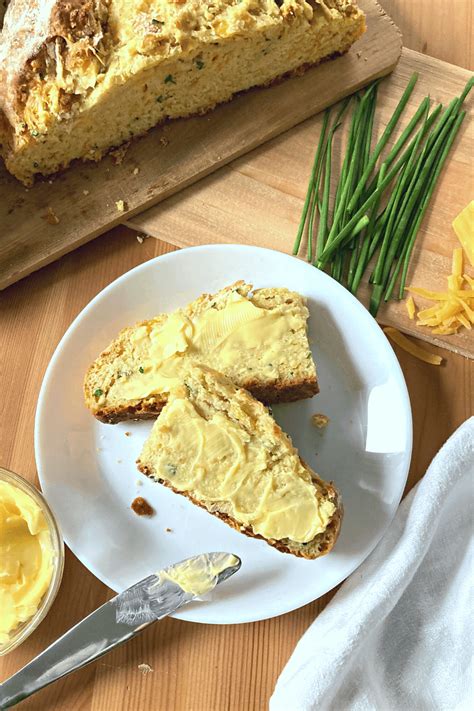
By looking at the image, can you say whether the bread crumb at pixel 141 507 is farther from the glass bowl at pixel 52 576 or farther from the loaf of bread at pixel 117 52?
the loaf of bread at pixel 117 52

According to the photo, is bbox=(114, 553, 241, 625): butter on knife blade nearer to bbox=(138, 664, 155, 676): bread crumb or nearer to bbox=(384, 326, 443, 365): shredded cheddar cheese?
bbox=(138, 664, 155, 676): bread crumb

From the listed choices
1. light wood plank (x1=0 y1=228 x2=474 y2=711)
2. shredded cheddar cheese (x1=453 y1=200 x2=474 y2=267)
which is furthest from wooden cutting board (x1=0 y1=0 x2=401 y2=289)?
shredded cheddar cheese (x1=453 y1=200 x2=474 y2=267)

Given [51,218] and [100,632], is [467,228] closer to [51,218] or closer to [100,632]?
[51,218]

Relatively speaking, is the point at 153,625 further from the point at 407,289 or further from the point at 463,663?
the point at 407,289

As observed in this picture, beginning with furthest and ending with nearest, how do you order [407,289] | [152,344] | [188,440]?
[407,289], [152,344], [188,440]

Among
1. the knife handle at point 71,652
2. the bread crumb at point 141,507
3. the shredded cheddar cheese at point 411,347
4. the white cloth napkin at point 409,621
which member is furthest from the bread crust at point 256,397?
the knife handle at point 71,652

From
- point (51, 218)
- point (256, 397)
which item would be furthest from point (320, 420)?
point (51, 218)

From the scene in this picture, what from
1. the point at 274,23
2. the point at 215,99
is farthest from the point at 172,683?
the point at 274,23
